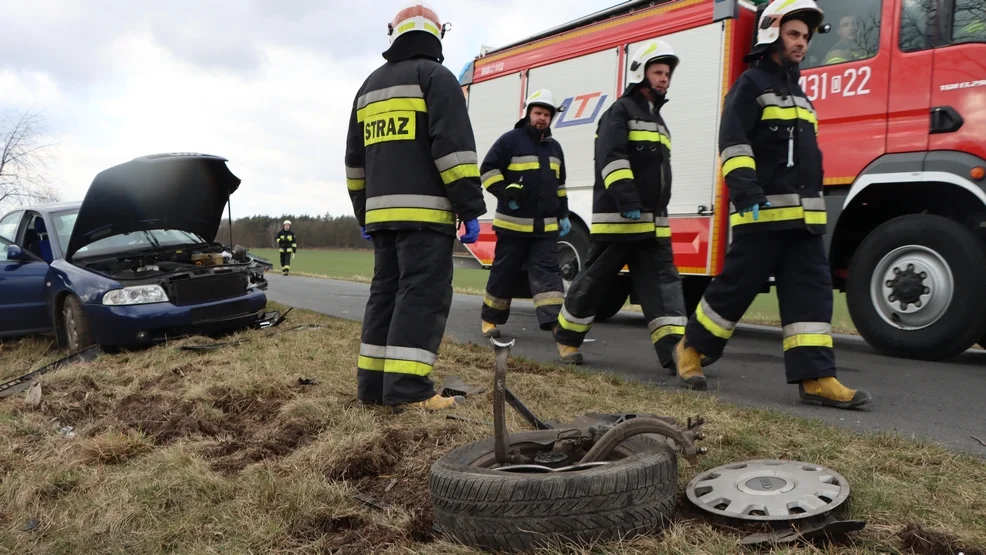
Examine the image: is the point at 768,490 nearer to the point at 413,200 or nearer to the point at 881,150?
the point at 413,200

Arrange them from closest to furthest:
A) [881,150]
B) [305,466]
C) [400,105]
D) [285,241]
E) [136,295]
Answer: [305,466] < [400,105] < [881,150] < [136,295] < [285,241]

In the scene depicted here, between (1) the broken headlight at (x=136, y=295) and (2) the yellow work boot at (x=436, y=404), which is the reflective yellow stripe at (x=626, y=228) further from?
(1) the broken headlight at (x=136, y=295)

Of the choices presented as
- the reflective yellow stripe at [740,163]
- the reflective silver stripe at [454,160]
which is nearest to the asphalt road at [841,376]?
the reflective yellow stripe at [740,163]

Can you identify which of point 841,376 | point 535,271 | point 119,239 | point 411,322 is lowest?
point 841,376

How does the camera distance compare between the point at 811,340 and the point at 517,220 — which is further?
the point at 517,220

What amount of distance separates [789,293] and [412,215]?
80.5 inches

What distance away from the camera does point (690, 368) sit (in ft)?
13.5

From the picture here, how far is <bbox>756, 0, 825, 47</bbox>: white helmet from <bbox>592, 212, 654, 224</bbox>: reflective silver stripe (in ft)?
4.19

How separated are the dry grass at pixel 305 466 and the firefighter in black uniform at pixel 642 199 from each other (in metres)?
0.72

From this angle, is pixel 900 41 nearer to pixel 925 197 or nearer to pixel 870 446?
pixel 925 197

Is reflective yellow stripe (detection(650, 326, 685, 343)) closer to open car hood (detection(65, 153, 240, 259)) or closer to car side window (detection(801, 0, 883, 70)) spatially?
car side window (detection(801, 0, 883, 70))

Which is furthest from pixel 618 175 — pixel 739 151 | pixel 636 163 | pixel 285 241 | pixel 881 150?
pixel 285 241

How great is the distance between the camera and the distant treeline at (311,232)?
61.8 metres

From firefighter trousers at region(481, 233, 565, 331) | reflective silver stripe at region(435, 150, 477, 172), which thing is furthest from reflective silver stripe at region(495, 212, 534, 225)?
reflective silver stripe at region(435, 150, 477, 172)
